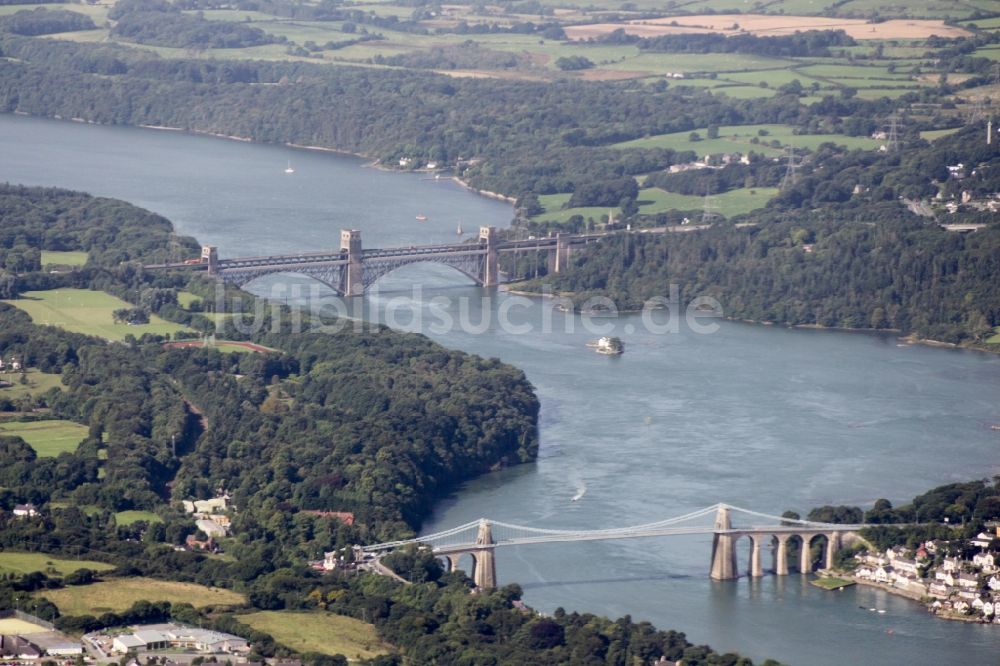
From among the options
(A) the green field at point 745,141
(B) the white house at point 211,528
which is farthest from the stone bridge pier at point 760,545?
(A) the green field at point 745,141

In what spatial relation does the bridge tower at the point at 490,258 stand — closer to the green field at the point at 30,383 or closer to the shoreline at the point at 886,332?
the shoreline at the point at 886,332

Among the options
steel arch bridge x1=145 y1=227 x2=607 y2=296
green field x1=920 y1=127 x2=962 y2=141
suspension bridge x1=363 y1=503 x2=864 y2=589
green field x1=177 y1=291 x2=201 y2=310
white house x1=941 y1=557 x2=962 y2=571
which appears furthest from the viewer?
green field x1=920 y1=127 x2=962 y2=141

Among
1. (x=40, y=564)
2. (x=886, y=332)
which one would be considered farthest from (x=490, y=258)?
(x=40, y=564)

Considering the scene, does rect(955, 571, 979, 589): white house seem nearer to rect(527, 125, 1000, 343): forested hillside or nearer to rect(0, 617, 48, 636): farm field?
rect(0, 617, 48, 636): farm field

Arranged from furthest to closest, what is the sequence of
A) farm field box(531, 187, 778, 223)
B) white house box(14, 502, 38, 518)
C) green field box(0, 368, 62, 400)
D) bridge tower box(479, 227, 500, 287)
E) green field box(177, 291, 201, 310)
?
farm field box(531, 187, 778, 223) < bridge tower box(479, 227, 500, 287) < green field box(177, 291, 201, 310) < green field box(0, 368, 62, 400) < white house box(14, 502, 38, 518)

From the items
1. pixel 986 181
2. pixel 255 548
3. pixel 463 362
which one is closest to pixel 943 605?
pixel 255 548

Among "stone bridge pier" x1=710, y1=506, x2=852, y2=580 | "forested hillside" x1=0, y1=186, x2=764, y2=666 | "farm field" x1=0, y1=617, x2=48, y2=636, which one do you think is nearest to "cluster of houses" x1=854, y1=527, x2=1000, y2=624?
"stone bridge pier" x1=710, y1=506, x2=852, y2=580

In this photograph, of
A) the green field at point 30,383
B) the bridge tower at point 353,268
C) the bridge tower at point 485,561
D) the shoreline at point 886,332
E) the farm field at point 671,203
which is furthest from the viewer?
the farm field at point 671,203
